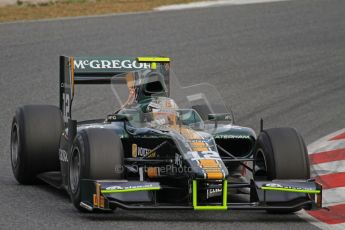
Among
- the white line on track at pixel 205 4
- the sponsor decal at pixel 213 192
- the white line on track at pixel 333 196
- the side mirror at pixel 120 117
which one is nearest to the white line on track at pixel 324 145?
the white line on track at pixel 333 196

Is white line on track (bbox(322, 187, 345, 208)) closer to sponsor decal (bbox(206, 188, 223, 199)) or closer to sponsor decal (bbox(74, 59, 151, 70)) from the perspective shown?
sponsor decal (bbox(206, 188, 223, 199))

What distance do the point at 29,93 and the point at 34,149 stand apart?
22.5ft

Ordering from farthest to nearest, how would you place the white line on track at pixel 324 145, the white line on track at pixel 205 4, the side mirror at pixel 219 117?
the white line on track at pixel 205 4, the white line on track at pixel 324 145, the side mirror at pixel 219 117

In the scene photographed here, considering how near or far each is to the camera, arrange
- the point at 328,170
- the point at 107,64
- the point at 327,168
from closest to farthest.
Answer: the point at 328,170 < the point at 327,168 < the point at 107,64

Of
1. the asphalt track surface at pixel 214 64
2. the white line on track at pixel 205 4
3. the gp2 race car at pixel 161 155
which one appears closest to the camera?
the gp2 race car at pixel 161 155

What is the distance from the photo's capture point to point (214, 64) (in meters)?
20.1

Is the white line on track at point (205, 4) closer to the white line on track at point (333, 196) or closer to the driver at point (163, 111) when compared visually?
the driver at point (163, 111)

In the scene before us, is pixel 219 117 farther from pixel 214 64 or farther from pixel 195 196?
pixel 214 64

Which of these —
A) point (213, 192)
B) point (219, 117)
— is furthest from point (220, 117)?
point (213, 192)

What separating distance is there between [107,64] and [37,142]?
1507mm

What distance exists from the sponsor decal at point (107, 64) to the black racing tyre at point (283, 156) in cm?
252

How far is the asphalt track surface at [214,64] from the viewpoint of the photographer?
9.40m

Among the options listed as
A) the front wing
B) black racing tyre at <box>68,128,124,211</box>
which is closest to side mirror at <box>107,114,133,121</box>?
black racing tyre at <box>68,128,124,211</box>

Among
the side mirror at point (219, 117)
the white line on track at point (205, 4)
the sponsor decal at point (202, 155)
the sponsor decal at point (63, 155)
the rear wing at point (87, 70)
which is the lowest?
the sponsor decal at point (63, 155)
